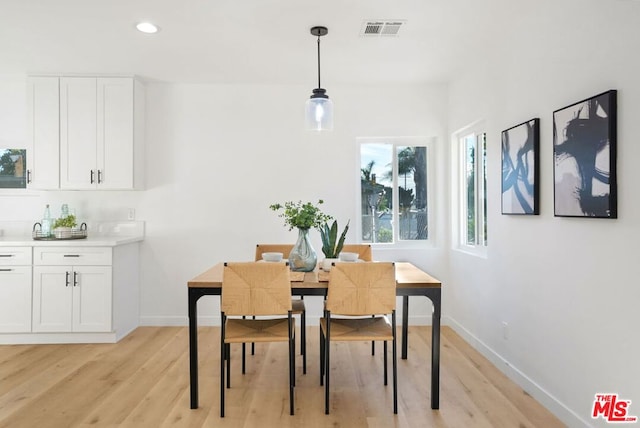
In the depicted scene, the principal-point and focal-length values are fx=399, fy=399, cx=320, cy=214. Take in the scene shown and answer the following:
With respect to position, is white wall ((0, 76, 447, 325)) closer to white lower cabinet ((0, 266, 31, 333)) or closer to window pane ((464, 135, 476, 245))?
window pane ((464, 135, 476, 245))

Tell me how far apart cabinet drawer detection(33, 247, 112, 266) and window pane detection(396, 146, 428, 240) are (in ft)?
9.62

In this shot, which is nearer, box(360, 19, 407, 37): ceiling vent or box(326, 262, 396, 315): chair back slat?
box(326, 262, 396, 315): chair back slat

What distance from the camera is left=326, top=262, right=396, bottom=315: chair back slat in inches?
92.4

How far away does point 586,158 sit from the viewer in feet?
6.69

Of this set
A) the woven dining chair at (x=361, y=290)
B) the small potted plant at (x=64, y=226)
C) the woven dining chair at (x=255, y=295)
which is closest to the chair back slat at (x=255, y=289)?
the woven dining chair at (x=255, y=295)

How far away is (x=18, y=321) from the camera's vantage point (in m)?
3.58

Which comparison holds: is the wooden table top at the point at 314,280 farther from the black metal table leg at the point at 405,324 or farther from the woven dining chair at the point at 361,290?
the black metal table leg at the point at 405,324

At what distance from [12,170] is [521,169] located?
4746 mm

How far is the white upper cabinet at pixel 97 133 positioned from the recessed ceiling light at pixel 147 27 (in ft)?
3.71

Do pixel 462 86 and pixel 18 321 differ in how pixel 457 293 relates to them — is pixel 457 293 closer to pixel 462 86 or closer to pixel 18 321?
pixel 462 86

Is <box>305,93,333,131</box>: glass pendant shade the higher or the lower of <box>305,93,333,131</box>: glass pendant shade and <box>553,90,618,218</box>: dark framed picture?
the higher

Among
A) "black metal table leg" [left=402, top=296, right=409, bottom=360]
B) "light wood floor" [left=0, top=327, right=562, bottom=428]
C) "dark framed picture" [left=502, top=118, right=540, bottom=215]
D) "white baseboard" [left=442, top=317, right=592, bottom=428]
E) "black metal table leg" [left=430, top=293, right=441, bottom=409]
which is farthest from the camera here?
"black metal table leg" [left=402, top=296, right=409, bottom=360]

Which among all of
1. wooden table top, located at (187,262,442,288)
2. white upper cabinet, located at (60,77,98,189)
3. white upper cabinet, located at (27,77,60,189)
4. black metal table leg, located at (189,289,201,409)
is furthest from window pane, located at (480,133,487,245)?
white upper cabinet, located at (27,77,60,189)

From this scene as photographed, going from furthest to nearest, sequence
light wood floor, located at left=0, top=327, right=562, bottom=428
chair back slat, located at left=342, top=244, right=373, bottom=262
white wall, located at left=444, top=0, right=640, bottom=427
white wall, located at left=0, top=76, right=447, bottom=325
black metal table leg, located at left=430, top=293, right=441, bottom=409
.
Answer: white wall, located at left=0, top=76, right=447, bottom=325
chair back slat, located at left=342, top=244, right=373, bottom=262
black metal table leg, located at left=430, top=293, right=441, bottom=409
light wood floor, located at left=0, top=327, right=562, bottom=428
white wall, located at left=444, top=0, right=640, bottom=427
